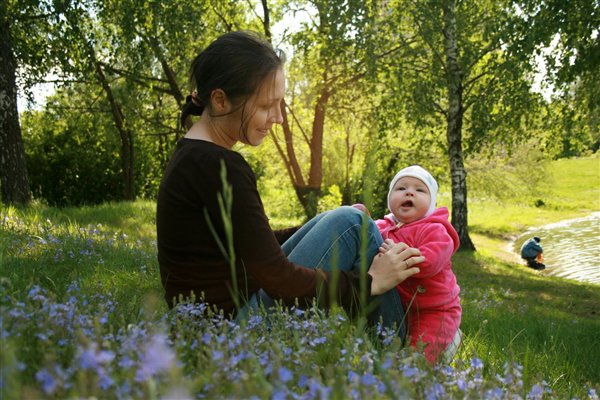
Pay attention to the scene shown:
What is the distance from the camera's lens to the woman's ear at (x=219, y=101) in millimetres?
3039

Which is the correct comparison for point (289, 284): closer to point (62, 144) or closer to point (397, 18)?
point (397, 18)

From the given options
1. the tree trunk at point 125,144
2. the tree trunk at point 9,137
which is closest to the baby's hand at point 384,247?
the tree trunk at point 9,137

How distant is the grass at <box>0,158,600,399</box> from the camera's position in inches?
54.4

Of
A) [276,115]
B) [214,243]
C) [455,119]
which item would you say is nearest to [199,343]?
[214,243]

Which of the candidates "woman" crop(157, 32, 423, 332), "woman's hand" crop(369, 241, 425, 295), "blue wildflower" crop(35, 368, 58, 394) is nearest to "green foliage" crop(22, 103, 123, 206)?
"woman" crop(157, 32, 423, 332)

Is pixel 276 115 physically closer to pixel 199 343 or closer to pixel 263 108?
pixel 263 108

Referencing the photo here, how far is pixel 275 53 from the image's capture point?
3180 mm

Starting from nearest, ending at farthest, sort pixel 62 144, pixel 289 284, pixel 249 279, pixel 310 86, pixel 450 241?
pixel 289 284
pixel 249 279
pixel 450 241
pixel 310 86
pixel 62 144

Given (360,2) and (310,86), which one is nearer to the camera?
(360,2)

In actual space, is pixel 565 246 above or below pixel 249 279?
below

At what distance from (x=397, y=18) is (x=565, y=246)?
47.2ft

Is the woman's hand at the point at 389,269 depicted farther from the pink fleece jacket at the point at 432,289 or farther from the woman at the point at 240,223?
the pink fleece jacket at the point at 432,289

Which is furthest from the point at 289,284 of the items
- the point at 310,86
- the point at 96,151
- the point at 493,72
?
the point at 96,151

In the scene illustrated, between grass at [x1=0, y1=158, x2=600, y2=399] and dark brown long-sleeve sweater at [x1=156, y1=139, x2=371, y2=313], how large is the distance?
0.56ft
